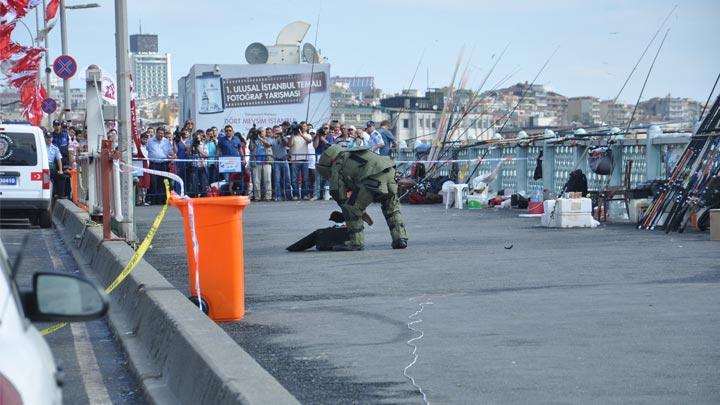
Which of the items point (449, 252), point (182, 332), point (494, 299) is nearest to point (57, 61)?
point (449, 252)

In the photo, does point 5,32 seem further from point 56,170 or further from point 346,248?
point 346,248

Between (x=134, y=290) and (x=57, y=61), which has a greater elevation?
(x=57, y=61)

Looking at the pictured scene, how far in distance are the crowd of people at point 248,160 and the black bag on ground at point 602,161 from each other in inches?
398

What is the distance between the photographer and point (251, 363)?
23.1 feet

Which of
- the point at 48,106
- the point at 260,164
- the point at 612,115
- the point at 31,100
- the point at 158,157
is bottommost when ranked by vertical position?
the point at 260,164

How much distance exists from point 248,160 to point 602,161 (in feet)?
41.4

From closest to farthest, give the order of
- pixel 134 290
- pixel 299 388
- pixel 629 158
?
1. pixel 299 388
2. pixel 134 290
3. pixel 629 158

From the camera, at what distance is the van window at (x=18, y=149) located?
84.3ft

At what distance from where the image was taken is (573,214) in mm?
21266

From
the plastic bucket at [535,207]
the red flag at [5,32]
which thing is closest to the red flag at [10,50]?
the red flag at [5,32]

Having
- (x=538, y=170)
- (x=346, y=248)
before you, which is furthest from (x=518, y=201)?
(x=346, y=248)

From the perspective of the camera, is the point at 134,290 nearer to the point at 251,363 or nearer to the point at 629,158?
the point at 251,363

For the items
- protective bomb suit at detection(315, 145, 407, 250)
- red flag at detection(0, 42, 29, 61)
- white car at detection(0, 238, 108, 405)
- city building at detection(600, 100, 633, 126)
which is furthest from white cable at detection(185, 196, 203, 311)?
red flag at detection(0, 42, 29, 61)

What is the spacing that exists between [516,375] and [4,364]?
452cm
